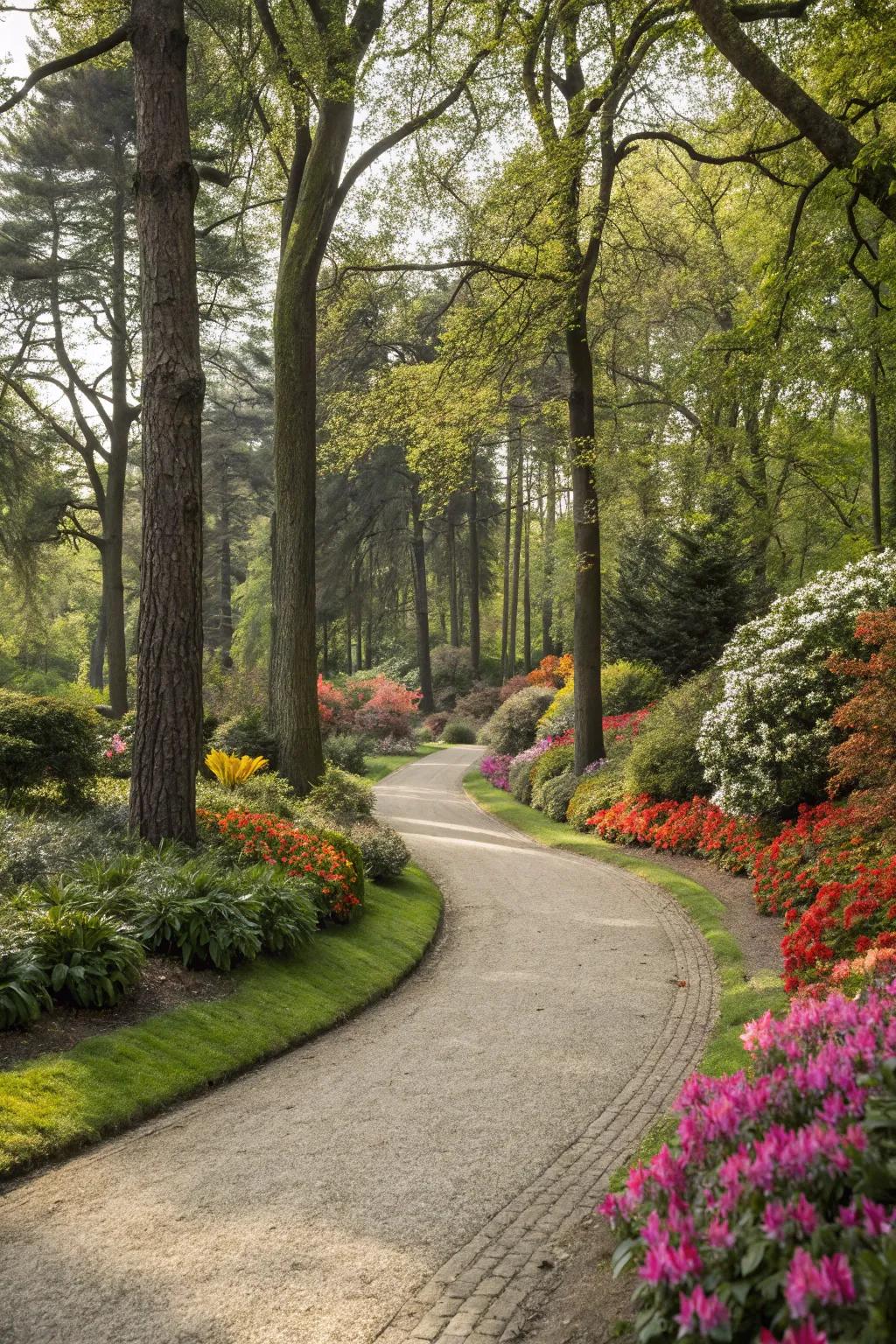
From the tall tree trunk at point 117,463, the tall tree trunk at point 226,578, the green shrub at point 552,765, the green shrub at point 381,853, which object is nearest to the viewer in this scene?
the green shrub at point 381,853

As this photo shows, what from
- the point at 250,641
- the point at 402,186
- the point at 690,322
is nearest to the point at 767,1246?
the point at 402,186

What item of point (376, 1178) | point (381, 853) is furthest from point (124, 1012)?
point (381, 853)

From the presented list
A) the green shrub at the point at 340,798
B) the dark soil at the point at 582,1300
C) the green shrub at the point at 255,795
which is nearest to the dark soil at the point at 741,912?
the green shrub at the point at 340,798

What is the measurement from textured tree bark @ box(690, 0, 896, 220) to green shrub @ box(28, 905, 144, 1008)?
8118 mm

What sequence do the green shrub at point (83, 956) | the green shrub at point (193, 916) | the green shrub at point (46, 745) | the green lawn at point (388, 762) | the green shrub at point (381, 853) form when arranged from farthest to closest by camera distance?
1. the green lawn at point (388, 762)
2. the green shrub at point (381, 853)
3. the green shrub at point (46, 745)
4. the green shrub at point (193, 916)
5. the green shrub at point (83, 956)

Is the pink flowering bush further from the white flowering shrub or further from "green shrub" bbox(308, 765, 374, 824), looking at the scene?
"green shrub" bbox(308, 765, 374, 824)

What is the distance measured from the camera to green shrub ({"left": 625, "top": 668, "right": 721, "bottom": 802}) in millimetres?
14680

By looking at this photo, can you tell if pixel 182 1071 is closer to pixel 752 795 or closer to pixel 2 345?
pixel 752 795

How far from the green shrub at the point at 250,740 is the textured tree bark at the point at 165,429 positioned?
487cm

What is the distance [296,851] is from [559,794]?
959 centimetres

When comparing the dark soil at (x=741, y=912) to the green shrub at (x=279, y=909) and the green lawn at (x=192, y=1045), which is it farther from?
the green shrub at (x=279, y=909)

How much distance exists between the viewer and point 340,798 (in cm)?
1373

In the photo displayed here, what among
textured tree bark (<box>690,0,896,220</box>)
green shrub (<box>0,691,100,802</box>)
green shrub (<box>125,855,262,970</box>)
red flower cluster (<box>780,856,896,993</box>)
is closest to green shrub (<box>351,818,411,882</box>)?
green shrub (<box>0,691,100,802</box>)

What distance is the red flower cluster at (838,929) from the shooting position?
7066 millimetres
